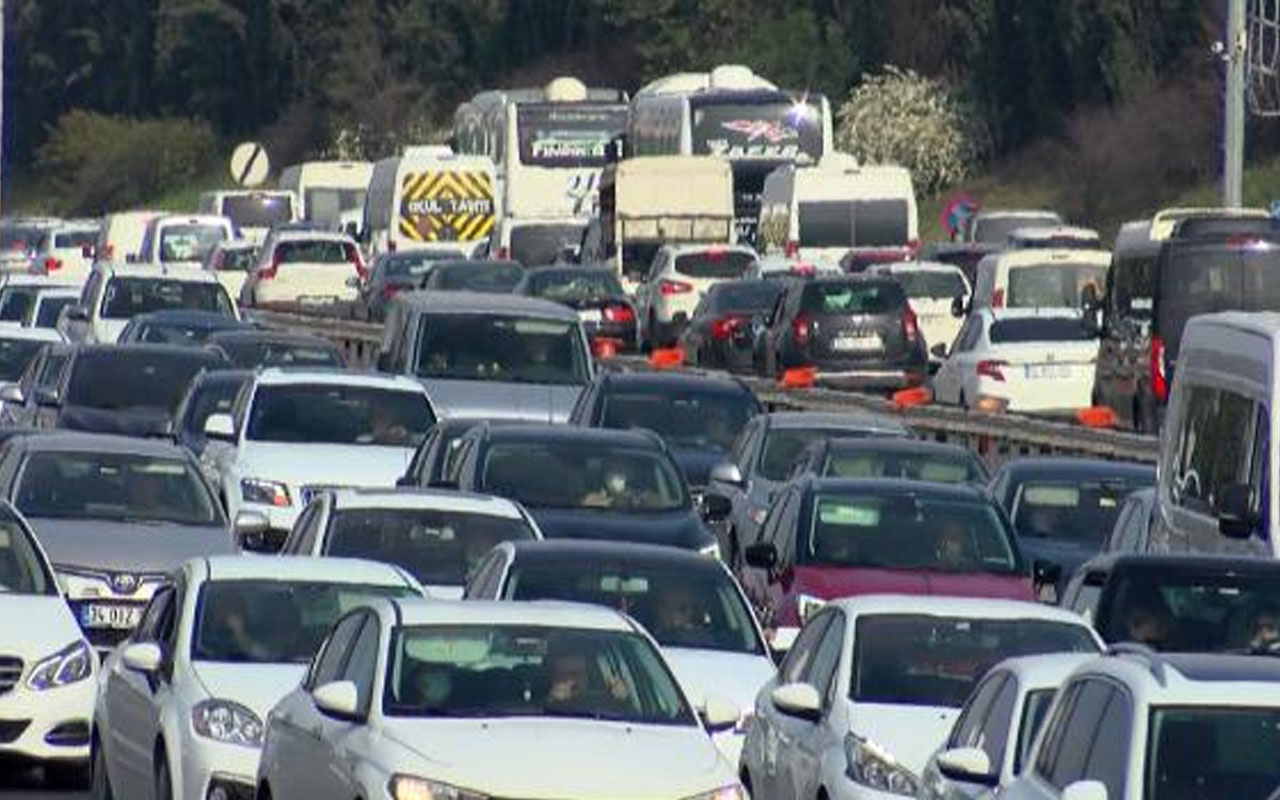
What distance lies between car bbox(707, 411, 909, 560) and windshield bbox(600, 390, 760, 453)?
2.61ft

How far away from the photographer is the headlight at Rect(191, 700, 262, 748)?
16562 millimetres

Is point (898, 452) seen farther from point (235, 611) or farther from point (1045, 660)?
point (1045, 660)

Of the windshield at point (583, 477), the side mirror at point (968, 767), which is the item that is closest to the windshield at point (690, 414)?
the windshield at point (583, 477)

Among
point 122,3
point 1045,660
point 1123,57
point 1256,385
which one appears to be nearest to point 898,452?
point 1256,385

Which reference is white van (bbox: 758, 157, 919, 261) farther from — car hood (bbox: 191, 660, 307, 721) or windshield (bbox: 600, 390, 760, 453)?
car hood (bbox: 191, 660, 307, 721)

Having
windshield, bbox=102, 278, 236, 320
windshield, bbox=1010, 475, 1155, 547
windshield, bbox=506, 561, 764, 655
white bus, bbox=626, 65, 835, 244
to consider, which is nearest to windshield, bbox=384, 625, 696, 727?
windshield, bbox=506, 561, 764, 655

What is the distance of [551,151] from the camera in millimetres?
74750

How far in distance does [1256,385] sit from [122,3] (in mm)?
120983

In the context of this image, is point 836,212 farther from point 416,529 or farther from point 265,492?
point 416,529

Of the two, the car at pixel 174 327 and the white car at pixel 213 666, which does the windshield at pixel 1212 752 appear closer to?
the white car at pixel 213 666

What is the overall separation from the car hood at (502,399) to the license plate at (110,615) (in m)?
9.76

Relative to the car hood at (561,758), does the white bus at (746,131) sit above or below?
below

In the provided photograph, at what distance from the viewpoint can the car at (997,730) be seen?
1260 centimetres

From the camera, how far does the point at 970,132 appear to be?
91.9m
